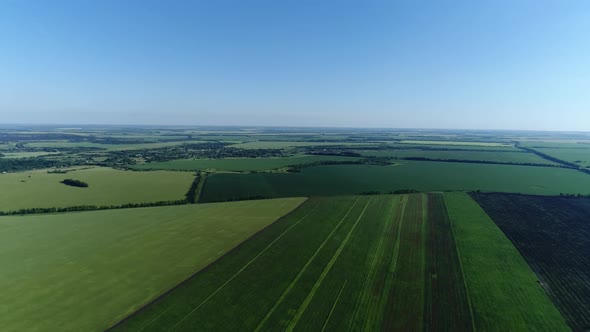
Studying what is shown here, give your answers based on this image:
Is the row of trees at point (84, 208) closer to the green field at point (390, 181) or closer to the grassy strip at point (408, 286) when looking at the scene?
the green field at point (390, 181)

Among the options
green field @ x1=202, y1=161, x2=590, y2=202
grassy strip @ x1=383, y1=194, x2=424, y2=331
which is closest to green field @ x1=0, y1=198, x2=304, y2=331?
green field @ x1=202, y1=161, x2=590, y2=202

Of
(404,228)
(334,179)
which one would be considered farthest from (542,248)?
(334,179)

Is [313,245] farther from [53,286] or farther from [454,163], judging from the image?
[454,163]

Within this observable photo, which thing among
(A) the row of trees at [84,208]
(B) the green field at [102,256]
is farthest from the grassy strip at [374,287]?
(A) the row of trees at [84,208]

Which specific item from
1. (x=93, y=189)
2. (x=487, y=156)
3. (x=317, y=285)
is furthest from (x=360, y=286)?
(x=487, y=156)

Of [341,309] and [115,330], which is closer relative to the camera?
[115,330]
